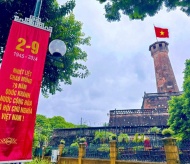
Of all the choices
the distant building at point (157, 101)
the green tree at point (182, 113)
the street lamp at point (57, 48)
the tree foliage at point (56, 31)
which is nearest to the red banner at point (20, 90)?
the street lamp at point (57, 48)

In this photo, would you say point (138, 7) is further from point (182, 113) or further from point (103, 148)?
point (182, 113)

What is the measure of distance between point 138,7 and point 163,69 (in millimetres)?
26337

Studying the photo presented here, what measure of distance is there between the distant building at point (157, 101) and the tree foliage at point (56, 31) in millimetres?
15264

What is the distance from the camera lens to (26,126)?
3127mm

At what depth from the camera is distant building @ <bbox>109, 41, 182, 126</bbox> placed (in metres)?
21.0

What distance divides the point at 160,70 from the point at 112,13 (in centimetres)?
2630

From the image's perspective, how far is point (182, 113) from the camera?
Result: 13164 mm

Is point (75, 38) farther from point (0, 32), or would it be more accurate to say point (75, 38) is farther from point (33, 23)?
point (33, 23)

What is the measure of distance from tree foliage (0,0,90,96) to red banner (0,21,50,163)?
5.50ft

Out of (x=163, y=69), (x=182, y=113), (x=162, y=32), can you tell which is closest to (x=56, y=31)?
(x=162, y=32)

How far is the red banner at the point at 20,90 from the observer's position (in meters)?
2.90

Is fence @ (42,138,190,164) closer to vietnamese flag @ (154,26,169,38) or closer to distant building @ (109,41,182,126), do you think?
vietnamese flag @ (154,26,169,38)

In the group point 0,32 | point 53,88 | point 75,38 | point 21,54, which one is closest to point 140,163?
point 53,88

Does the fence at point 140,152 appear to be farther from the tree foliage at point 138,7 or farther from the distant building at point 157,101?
the distant building at point 157,101
